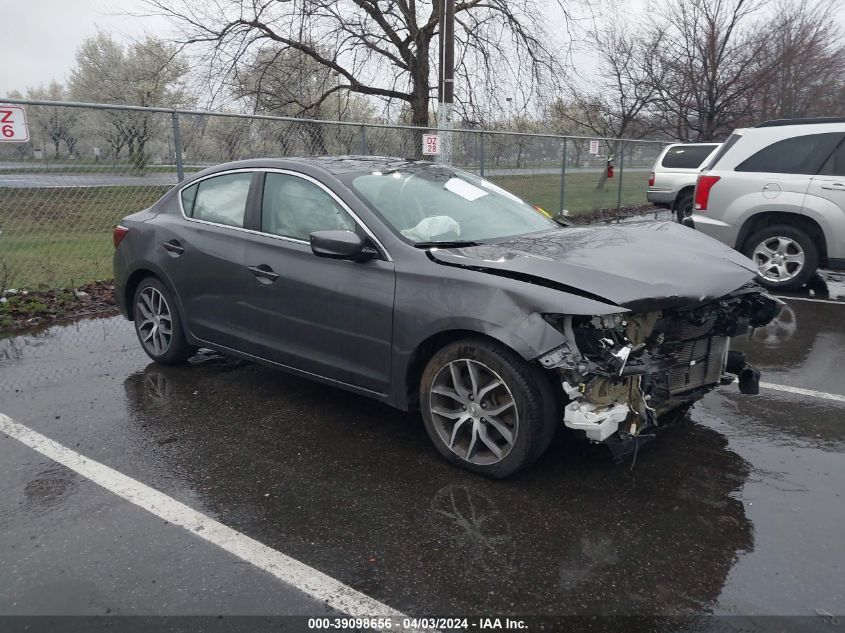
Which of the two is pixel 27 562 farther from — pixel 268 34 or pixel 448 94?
pixel 268 34

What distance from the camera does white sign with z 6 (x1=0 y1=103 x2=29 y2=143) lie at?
251 inches

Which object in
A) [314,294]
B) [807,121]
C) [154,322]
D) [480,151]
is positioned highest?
[807,121]

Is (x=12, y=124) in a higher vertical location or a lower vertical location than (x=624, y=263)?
higher

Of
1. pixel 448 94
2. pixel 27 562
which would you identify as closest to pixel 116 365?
pixel 27 562

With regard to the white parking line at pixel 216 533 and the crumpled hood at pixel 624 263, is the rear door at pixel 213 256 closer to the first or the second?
the white parking line at pixel 216 533

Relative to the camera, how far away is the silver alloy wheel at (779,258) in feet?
25.1

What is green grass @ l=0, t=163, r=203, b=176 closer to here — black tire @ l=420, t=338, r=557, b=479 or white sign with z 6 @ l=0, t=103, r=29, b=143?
white sign with z 6 @ l=0, t=103, r=29, b=143

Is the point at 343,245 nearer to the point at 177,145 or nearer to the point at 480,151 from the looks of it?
the point at 177,145

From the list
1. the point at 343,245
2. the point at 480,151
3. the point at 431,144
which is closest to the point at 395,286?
the point at 343,245

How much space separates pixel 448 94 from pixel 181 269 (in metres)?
9.82

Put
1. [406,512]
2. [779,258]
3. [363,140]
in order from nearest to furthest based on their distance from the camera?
1. [406,512]
2. [779,258]
3. [363,140]

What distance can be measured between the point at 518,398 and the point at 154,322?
331 cm

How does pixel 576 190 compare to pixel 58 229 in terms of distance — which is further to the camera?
pixel 576 190

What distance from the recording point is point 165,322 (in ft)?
17.0
